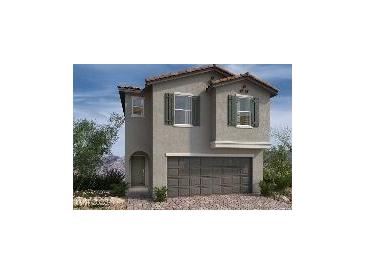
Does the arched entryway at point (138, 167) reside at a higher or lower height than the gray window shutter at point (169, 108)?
lower

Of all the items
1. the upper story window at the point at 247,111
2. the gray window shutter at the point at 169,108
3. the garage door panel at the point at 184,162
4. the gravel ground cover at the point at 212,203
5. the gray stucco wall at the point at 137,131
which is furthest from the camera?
the gray stucco wall at the point at 137,131

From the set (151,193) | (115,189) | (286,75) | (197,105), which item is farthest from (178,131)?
(286,75)

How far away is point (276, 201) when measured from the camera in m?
12.4

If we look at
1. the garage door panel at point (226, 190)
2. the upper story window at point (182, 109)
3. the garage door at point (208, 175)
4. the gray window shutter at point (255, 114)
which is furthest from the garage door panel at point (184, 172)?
the gray window shutter at point (255, 114)

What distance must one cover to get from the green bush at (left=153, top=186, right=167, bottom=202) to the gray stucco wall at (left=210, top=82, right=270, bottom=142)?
3.01m

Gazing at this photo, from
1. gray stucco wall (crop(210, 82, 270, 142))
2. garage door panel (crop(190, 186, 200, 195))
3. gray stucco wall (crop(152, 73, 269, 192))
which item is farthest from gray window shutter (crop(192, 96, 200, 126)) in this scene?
garage door panel (crop(190, 186, 200, 195))

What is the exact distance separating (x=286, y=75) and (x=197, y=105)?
3760 mm

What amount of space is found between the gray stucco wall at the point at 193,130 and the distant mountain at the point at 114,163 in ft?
6.49

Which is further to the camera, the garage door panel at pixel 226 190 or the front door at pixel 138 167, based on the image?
the front door at pixel 138 167

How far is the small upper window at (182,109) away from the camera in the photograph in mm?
12973

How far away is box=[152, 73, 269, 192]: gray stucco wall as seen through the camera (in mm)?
12719

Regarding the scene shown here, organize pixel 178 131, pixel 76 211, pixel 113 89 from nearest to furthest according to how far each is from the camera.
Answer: pixel 76 211 < pixel 113 89 < pixel 178 131

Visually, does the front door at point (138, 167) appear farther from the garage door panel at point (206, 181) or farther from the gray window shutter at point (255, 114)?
the gray window shutter at point (255, 114)

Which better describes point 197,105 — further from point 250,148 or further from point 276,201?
point 276,201
